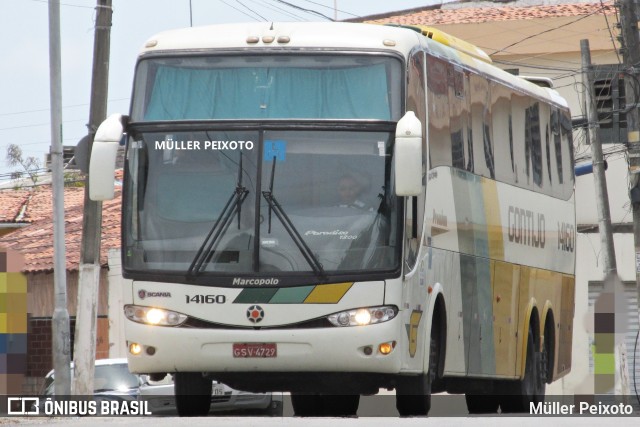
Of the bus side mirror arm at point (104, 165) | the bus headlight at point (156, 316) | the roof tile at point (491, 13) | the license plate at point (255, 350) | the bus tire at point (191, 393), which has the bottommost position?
the bus tire at point (191, 393)

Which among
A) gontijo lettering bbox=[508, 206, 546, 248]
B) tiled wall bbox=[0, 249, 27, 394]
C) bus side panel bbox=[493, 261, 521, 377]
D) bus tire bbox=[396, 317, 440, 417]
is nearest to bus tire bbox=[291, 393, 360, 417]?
bus side panel bbox=[493, 261, 521, 377]

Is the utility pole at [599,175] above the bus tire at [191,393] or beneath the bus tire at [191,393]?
above

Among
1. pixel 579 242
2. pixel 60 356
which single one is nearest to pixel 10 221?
pixel 579 242

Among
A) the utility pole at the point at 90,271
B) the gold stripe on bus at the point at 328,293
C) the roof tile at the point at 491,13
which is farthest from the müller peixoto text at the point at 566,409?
the roof tile at the point at 491,13

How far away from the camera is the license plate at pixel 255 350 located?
1174 centimetres

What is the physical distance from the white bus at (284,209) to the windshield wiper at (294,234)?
0.01m

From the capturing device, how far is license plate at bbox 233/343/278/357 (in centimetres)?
Answer: 1174

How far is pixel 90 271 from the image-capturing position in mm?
20328

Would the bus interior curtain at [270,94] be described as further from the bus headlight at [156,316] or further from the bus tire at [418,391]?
the bus tire at [418,391]

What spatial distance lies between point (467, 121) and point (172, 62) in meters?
3.47

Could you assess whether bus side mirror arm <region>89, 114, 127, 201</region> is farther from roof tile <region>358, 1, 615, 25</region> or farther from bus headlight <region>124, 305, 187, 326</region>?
roof tile <region>358, 1, 615, 25</region>

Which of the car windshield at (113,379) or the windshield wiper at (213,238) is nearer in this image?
the windshield wiper at (213,238)

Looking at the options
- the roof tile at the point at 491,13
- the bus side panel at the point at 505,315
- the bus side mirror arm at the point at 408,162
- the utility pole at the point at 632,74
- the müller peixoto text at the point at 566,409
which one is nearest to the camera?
the bus side mirror arm at the point at 408,162

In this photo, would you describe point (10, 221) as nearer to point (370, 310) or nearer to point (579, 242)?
point (579, 242)
